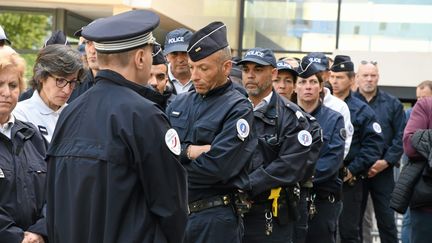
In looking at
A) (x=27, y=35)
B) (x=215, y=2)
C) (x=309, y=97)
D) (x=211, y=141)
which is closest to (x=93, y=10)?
(x=27, y=35)

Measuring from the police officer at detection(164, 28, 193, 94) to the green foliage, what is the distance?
341 inches

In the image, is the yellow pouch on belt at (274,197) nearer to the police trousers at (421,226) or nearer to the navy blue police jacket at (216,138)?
the navy blue police jacket at (216,138)

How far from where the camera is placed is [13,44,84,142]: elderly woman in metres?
5.78

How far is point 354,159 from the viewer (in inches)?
395

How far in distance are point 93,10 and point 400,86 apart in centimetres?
629

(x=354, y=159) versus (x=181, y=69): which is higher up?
(x=181, y=69)

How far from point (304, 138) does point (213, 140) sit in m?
1.44

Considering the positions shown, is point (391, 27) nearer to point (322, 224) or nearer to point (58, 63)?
point (322, 224)

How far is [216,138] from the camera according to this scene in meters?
5.90

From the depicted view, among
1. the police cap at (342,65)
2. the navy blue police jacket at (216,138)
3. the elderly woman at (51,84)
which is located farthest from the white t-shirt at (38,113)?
the police cap at (342,65)

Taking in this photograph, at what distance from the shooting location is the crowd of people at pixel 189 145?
3908mm

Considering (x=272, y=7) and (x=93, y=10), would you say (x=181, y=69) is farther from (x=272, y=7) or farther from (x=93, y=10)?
(x=272, y=7)

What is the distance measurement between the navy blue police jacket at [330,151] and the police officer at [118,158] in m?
4.69

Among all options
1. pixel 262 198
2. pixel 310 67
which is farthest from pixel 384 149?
pixel 262 198
